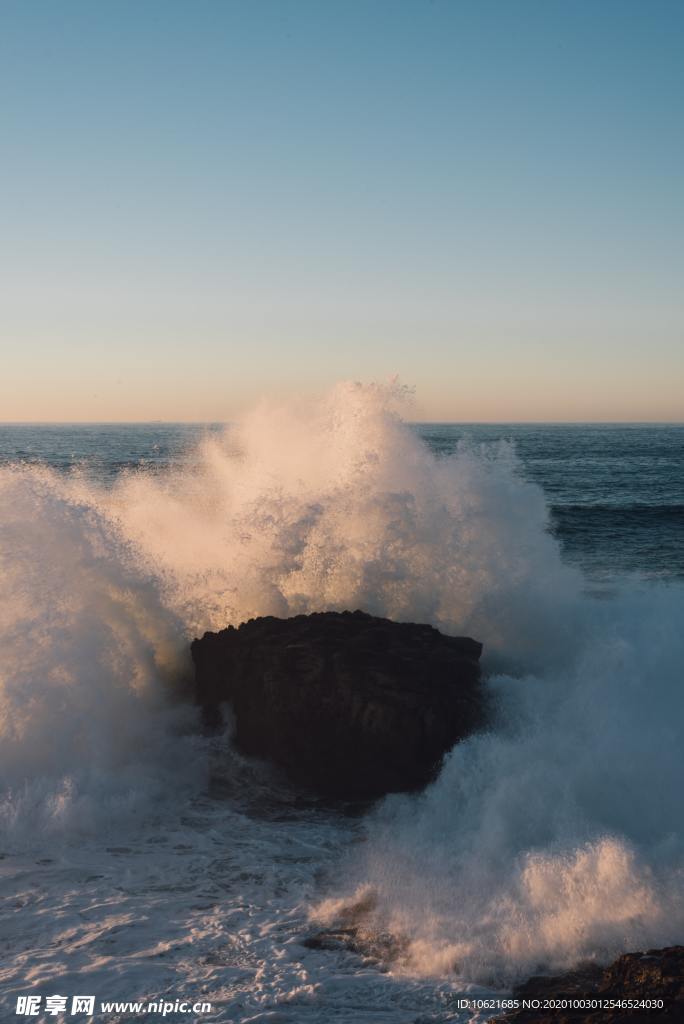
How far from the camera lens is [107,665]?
10.8 metres

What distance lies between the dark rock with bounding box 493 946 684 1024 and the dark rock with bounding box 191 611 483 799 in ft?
10.4

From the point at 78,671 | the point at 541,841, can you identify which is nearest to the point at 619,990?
the point at 541,841

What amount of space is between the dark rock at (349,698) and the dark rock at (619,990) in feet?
10.4

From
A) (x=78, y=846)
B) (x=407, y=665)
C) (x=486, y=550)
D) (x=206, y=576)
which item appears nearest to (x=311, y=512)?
(x=206, y=576)

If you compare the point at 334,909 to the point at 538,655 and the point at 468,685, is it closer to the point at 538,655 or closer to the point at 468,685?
the point at 468,685

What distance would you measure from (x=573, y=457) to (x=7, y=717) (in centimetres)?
5520

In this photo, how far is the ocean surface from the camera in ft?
20.3

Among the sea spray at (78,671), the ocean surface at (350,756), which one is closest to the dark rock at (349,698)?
the ocean surface at (350,756)

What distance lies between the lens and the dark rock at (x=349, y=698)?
9.03 meters

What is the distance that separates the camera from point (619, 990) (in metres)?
5.29

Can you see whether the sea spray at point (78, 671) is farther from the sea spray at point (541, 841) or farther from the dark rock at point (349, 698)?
the sea spray at point (541, 841)
